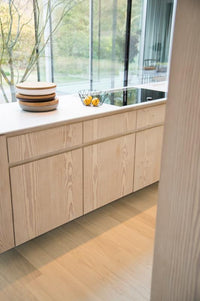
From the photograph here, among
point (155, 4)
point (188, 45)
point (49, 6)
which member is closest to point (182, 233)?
point (188, 45)

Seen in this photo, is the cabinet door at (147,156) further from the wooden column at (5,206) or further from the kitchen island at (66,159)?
the wooden column at (5,206)

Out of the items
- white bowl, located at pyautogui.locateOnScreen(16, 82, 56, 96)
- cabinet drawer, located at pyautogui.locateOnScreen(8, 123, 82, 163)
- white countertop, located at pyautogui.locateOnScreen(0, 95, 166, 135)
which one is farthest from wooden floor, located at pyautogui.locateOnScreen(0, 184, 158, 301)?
white bowl, located at pyautogui.locateOnScreen(16, 82, 56, 96)

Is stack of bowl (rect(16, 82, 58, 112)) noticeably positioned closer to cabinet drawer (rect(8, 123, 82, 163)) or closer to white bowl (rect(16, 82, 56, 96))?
white bowl (rect(16, 82, 56, 96))

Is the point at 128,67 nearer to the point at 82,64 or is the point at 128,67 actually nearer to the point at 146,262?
the point at 82,64

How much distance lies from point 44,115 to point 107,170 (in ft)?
2.06

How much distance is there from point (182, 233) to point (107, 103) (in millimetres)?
1863

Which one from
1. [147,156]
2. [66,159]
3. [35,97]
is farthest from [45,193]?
[147,156]

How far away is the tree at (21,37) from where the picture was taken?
2.52m

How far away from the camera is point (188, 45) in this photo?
451 mm

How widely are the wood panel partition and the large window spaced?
2.39m

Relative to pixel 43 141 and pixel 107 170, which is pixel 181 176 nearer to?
pixel 43 141

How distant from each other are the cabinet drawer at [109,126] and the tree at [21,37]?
3.63 ft

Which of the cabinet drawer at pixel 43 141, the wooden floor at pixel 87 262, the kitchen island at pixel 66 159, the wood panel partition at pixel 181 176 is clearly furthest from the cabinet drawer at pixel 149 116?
the wood panel partition at pixel 181 176

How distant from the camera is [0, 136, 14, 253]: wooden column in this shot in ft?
5.19
